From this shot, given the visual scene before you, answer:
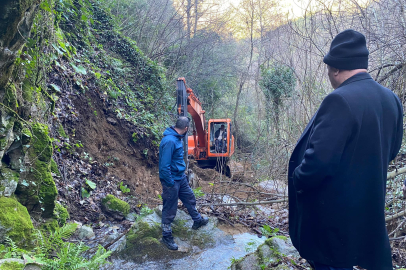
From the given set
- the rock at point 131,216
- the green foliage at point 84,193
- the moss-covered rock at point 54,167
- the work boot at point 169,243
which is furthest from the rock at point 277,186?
the moss-covered rock at point 54,167

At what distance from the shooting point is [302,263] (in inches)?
133

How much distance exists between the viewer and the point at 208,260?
4.48 meters

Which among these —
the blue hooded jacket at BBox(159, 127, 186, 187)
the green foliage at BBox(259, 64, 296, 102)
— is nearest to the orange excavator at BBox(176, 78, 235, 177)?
the green foliage at BBox(259, 64, 296, 102)

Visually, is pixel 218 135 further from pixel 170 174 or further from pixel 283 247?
pixel 283 247

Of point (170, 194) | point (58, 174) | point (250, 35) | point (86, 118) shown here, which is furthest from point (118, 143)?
point (250, 35)

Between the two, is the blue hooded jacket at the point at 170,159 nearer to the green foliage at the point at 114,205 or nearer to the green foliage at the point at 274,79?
the green foliage at the point at 114,205

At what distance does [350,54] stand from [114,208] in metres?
5.63

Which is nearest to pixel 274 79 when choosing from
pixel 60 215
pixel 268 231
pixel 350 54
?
pixel 268 231

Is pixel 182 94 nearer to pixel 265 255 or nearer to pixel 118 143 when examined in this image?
pixel 118 143

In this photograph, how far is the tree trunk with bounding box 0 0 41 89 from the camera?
2922mm

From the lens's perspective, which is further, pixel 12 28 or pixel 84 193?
pixel 84 193

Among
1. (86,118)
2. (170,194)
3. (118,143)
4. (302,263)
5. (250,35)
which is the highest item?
(250,35)

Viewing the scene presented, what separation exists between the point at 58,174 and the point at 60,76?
296cm

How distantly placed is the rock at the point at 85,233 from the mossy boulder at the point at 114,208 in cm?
90
